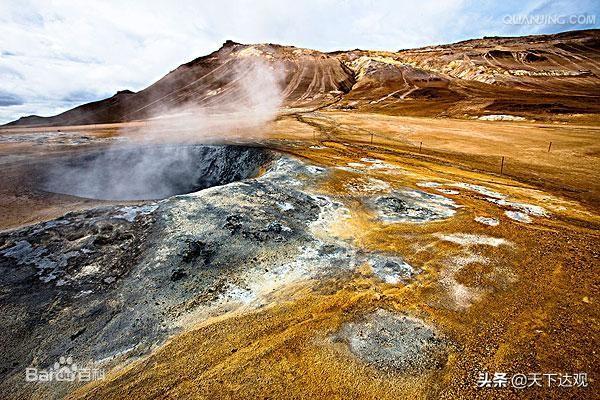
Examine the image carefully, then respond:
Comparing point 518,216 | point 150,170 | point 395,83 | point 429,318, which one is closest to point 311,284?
point 429,318

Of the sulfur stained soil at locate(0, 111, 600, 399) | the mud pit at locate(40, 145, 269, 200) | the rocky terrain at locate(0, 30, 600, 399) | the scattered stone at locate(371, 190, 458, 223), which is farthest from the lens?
the mud pit at locate(40, 145, 269, 200)

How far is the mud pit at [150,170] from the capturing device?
53.2 feet

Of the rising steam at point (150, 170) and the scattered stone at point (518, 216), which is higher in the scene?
the rising steam at point (150, 170)

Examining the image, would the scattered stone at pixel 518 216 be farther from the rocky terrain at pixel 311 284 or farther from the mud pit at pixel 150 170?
the mud pit at pixel 150 170

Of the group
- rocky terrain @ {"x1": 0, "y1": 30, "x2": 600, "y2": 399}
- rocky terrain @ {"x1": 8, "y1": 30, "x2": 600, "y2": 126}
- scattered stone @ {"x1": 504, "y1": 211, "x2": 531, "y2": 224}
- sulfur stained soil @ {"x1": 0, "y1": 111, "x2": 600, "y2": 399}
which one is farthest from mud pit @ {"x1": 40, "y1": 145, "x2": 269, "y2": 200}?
rocky terrain @ {"x1": 8, "y1": 30, "x2": 600, "y2": 126}

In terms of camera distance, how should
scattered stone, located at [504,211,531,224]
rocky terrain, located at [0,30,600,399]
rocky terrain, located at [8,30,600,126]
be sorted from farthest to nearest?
rocky terrain, located at [8,30,600,126]
scattered stone, located at [504,211,531,224]
rocky terrain, located at [0,30,600,399]

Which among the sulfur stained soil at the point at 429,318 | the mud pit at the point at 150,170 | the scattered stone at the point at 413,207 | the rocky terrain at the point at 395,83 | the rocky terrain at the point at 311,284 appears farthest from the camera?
the rocky terrain at the point at 395,83

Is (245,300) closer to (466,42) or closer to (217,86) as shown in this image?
(217,86)

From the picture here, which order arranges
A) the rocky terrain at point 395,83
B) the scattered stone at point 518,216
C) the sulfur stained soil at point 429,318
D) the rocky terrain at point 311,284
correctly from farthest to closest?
the rocky terrain at point 395,83 < the scattered stone at point 518,216 < the rocky terrain at point 311,284 < the sulfur stained soil at point 429,318

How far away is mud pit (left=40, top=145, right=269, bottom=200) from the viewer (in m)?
16.2

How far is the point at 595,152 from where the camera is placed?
19.2 metres

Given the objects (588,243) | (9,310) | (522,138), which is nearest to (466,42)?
(522,138)

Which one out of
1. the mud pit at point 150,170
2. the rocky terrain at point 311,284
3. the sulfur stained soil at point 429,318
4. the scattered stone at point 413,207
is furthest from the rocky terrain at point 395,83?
the sulfur stained soil at point 429,318

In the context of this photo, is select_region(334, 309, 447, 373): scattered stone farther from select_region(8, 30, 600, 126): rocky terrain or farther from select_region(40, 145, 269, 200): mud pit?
select_region(8, 30, 600, 126): rocky terrain
